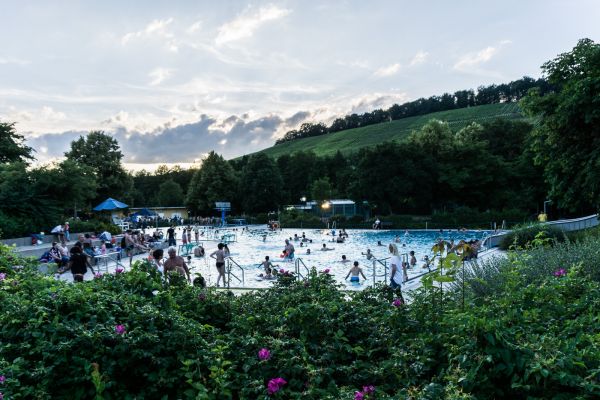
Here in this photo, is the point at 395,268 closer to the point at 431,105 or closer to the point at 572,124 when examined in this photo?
the point at 572,124

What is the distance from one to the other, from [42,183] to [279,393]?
2766cm

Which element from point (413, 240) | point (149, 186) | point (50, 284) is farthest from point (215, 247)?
point (149, 186)

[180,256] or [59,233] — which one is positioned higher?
[59,233]

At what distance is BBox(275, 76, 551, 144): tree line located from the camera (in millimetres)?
128375

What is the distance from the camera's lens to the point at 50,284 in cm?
610

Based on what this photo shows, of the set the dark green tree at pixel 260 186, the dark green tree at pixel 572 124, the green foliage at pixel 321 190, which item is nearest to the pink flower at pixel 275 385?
the dark green tree at pixel 572 124

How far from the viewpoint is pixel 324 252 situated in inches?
1172

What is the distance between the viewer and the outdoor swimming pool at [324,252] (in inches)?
803

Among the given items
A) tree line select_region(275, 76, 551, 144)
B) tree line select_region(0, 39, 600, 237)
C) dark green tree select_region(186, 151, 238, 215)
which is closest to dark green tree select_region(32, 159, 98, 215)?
tree line select_region(0, 39, 600, 237)

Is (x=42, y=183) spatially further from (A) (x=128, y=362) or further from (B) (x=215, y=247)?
(A) (x=128, y=362)

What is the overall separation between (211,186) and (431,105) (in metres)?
87.8

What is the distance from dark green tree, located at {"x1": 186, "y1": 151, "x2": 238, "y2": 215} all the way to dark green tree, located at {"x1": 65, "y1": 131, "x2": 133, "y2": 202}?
67.0 feet

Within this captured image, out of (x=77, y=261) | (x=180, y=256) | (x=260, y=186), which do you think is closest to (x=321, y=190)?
(x=260, y=186)

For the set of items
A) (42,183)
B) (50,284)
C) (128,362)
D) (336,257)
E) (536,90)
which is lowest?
(336,257)
